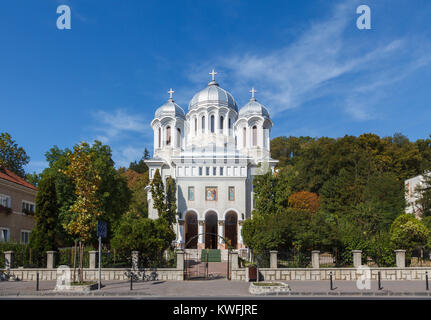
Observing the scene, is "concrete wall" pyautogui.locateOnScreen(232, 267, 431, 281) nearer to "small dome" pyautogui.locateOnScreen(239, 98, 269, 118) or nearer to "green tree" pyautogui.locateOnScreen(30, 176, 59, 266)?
"green tree" pyautogui.locateOnScreen(30, 176, 59, 266)

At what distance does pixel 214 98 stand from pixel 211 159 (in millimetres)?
10170

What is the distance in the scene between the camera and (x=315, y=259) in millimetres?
24828

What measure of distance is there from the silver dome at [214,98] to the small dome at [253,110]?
2132 mm

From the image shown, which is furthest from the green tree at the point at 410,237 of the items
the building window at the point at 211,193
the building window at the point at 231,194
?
the building window at the point at 211,193

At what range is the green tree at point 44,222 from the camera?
27.6 metres

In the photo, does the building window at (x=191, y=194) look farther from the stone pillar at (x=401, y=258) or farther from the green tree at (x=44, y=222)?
the stone pillar at (x=401, y=258)

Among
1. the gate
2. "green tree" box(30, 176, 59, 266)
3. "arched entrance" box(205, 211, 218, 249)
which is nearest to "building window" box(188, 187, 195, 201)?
"arched entrance" box(205, 211, 218, 249)

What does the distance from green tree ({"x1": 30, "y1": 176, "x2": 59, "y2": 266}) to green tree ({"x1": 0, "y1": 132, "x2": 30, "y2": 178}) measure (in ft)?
79.6

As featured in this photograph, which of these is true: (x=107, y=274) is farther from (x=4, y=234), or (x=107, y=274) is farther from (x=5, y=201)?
(x=5, y=201)

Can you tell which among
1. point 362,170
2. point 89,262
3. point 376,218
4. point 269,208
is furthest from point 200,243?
point 362,170

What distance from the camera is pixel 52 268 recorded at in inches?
981
